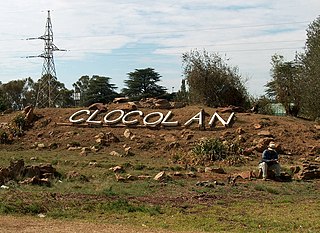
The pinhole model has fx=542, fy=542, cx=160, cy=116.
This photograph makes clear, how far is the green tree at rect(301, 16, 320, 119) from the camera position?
1391 inches

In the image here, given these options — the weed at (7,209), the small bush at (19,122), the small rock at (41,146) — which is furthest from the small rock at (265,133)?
Answer: the weed at (7,209)

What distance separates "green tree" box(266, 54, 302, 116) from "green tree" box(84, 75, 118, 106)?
2195 cm

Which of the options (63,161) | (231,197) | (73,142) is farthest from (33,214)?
(73,142)

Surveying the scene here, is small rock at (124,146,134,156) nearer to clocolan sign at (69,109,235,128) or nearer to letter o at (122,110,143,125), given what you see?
clocolan sign at (69,109,235,128)

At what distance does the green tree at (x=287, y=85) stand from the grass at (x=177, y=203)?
23249 millimetres

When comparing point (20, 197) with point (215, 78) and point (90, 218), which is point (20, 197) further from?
point (215, 78)

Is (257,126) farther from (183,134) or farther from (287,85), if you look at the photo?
(287,85)

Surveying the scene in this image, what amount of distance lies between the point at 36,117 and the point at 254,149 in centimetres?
1609

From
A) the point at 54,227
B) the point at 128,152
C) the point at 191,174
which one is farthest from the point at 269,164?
the point at 128,152

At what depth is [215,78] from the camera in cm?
3969

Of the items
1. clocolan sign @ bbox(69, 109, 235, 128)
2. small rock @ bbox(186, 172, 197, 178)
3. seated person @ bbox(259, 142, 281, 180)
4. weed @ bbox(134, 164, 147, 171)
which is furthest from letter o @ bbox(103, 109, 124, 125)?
seated person @ bbox(259, 142, 281, 180)

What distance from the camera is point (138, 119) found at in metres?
33.1

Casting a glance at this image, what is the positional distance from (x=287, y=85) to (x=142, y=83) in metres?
21.4

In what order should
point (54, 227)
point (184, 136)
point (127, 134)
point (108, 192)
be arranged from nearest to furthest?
point (54, 227), point (108, 192), point (184, 136), point (127, 134)
